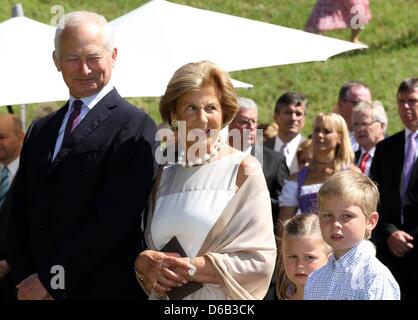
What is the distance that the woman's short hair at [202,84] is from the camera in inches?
203

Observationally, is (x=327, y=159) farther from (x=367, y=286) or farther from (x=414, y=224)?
(x=367, y=286)

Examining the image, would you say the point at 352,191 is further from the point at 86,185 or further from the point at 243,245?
the point at 86,185

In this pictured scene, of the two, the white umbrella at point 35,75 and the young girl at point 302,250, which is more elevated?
the white umbrella at point 35,75

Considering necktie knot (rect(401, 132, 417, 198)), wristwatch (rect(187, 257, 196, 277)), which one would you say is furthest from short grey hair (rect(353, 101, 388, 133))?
wristwatch (rect(187, 257, 196, 277))

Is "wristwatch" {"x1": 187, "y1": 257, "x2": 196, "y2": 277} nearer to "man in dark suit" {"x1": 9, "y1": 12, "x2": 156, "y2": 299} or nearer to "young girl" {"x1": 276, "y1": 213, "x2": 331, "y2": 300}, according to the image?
"man in dark suit" {"x1": 9, "y1": 12, "x2": 156, "y2": 299}

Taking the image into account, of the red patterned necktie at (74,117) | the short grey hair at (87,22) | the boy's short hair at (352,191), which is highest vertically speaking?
the short grey hair at (87,22)

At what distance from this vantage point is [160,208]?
5.17m

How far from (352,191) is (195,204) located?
27.6 inches

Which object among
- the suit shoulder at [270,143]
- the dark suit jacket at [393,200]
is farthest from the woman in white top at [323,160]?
the suit shoulder at [270,143]

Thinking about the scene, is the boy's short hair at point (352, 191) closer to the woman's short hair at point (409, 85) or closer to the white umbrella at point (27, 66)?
the white umbrella at point (27, 66)

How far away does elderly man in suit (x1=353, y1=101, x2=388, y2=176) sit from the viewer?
932 centimetres

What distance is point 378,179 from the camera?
8523 mm

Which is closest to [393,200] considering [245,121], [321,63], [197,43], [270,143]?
[245,121]
